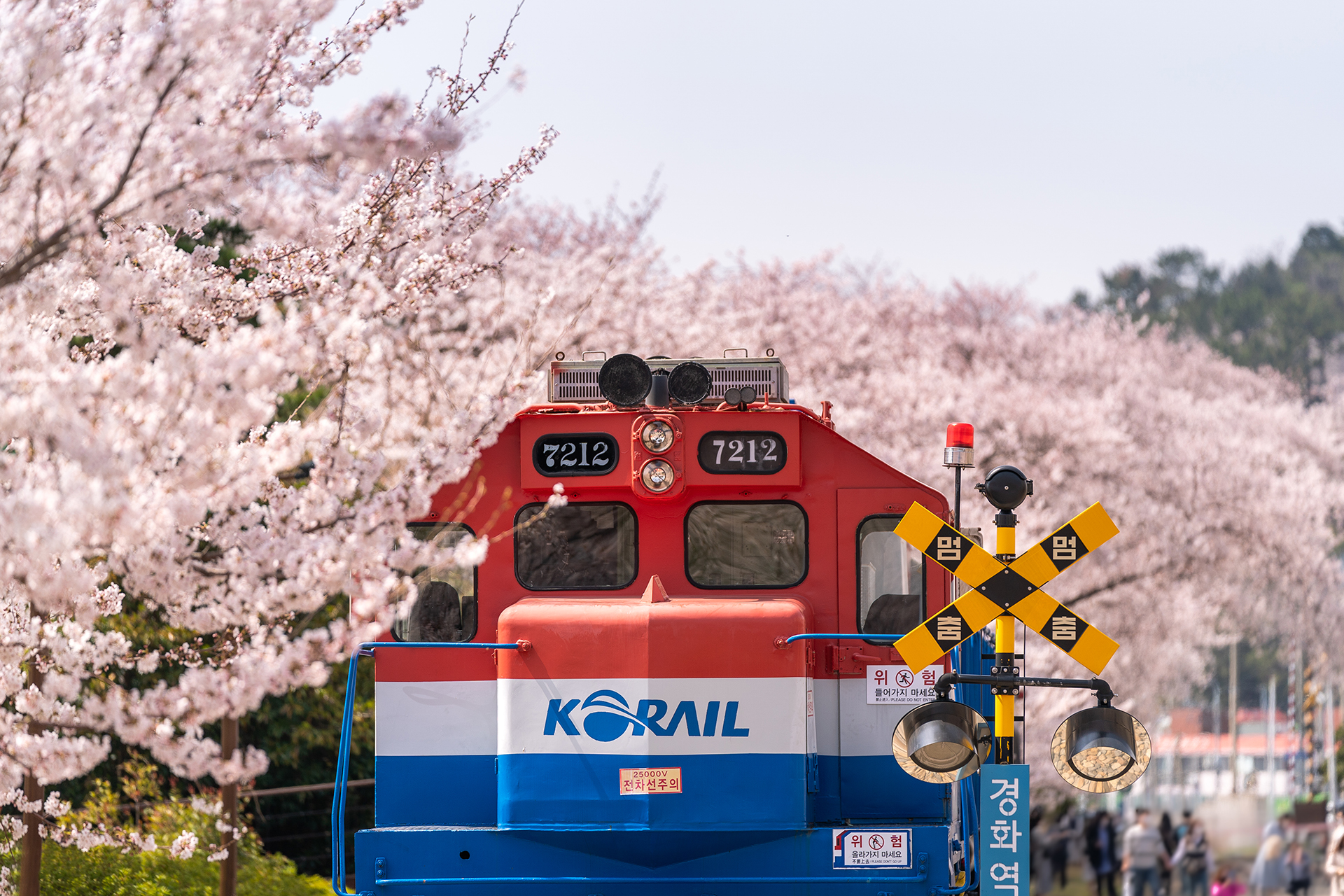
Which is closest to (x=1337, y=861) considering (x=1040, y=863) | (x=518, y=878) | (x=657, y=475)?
(x=1040, y=863)

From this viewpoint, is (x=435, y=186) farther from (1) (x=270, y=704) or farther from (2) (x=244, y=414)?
(1) (x=270, y=704)

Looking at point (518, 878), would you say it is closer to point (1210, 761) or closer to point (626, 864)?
point (626, 864)

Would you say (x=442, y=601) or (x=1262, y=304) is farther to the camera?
(x=1262, y=304)

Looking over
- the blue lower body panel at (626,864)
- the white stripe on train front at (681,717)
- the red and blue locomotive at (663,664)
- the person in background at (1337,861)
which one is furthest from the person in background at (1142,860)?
the white stripe on train front at (681,717)

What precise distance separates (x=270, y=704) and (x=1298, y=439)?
118 ft

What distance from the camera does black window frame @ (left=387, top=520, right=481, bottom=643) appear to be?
25.7ft

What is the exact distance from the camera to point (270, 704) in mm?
14148

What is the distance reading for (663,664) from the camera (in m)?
7.26

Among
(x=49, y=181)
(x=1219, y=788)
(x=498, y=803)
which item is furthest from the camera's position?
(x=1219, y=788)

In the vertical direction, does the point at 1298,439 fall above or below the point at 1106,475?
above

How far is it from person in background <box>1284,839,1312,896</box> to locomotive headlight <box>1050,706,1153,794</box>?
13.2 meters

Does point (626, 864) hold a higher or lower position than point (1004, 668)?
lower

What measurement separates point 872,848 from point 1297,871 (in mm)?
13328

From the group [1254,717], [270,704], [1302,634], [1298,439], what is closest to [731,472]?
[270,704]
